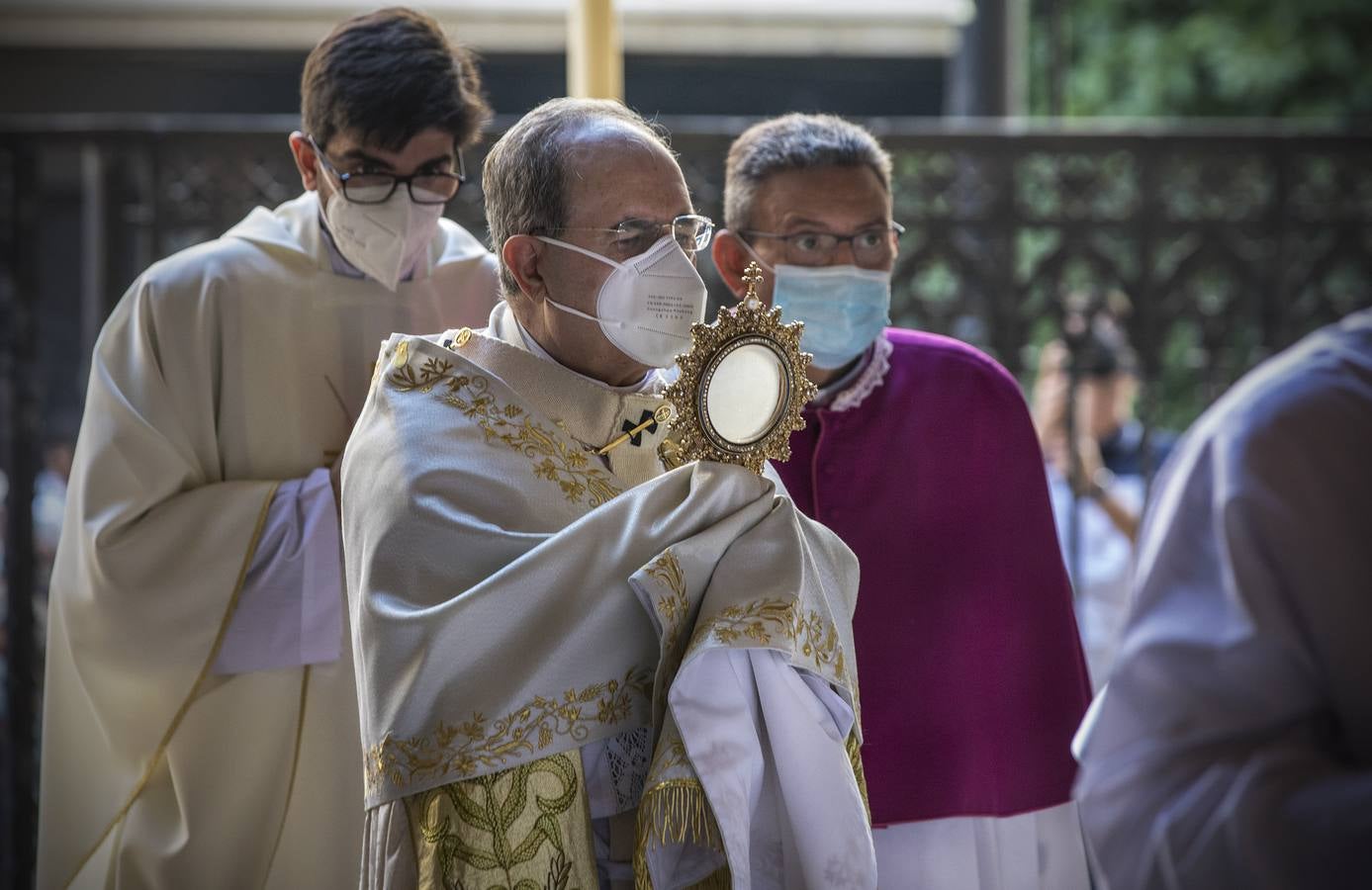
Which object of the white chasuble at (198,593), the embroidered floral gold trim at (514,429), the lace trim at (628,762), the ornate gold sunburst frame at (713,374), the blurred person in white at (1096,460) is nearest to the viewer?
the ornate gold sunburst frame at (713,374)

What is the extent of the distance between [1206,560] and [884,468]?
4.52ft

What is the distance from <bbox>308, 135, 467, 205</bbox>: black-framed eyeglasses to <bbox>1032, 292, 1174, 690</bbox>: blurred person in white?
2.62 meters

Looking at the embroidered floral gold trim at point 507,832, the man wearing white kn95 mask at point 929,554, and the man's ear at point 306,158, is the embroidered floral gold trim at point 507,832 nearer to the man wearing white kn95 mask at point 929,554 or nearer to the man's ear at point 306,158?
the man wearing white kn95 mask at point 929,554

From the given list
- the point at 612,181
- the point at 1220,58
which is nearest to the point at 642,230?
the point at 612,181

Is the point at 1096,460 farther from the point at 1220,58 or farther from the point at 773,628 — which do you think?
the point at 1220,58

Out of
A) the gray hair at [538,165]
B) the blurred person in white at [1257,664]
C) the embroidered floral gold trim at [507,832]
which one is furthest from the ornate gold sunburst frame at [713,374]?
the blurred person in white at [1257,664]

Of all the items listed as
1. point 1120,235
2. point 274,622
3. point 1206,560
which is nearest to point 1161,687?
point 1206,560

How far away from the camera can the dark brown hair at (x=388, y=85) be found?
3400mm

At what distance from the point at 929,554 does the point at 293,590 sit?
1434mm

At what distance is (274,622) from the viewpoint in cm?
344

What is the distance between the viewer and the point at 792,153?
3.27 m

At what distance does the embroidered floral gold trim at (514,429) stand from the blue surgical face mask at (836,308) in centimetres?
79

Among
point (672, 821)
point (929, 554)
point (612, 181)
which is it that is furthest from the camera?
point (929, 554)

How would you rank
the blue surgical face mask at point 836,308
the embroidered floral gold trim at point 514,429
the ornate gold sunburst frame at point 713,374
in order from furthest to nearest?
the blue surgical face mask at point 836,308, the embroidered floral gold trim at point 514,429, the ornate gold sunburst frame at point 713,374
